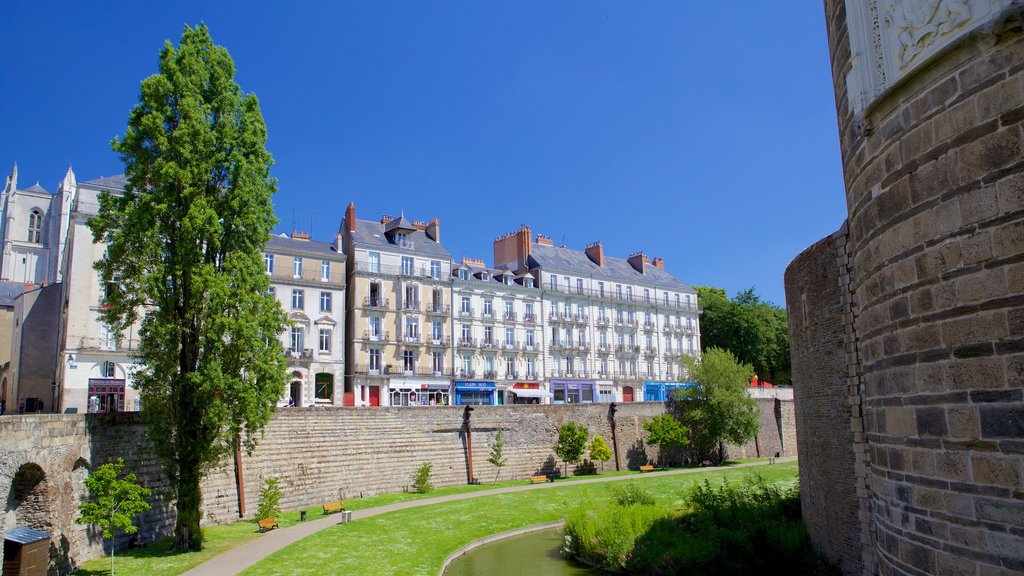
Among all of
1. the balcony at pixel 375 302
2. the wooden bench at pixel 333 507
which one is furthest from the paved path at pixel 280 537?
the balcony at pixel 375 302

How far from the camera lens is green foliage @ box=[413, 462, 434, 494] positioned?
28.7 m

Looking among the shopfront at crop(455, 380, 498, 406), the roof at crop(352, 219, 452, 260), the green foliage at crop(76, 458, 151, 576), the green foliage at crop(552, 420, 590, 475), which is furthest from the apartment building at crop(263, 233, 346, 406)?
the green foliage at crop(76, 458, 151, 576)

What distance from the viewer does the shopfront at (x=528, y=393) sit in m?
45.0

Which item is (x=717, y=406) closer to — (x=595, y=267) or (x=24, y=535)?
(x=595, y=267)

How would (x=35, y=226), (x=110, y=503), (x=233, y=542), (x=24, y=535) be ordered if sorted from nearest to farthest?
1. (x=24, y=535)
2. (x=110, y=503)
3. (x=233, y=542)
4. (x=35, y=226)

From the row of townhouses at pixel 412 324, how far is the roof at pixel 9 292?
13cm

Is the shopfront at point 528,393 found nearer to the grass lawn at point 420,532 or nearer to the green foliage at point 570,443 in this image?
the green foliage at point 570,443

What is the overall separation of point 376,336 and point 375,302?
2.01 m

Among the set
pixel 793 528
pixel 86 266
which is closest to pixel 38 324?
pixel 86 266

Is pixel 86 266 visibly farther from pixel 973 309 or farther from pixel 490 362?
pixel 973 309

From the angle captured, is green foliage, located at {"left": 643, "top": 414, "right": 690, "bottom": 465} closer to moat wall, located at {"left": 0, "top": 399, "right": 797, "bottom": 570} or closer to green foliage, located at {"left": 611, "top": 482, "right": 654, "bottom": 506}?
moat wall, located at {"left": 0, "top": 399, "right": 797, "bottom": 570}

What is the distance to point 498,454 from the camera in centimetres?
3228

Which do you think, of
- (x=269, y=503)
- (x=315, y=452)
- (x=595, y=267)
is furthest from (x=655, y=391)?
(x=269, y=503)

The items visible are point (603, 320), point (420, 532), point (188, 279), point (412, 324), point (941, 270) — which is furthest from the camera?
point (603, 320)
